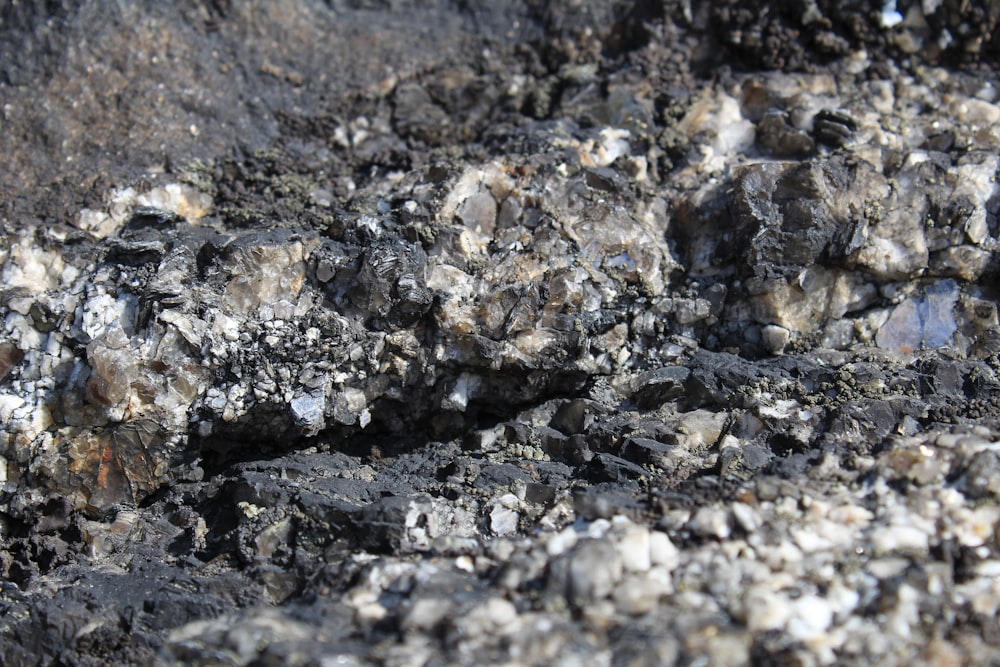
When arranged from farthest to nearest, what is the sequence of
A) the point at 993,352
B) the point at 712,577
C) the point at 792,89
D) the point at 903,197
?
the point at 792,89 < the point at 903,197 < the point at 993,352 < the point at 712,577

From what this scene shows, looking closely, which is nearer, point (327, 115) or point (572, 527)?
point (572, 527)

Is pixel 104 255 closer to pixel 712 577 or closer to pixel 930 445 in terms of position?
pixel 712 577

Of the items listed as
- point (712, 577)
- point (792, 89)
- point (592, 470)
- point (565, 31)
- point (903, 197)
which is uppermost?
point (565, 31)

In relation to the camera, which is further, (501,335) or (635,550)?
(501,335)

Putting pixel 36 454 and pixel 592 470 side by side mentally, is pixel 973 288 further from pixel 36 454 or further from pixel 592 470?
pixel 36 454

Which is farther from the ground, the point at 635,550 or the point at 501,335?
the point at 501,335

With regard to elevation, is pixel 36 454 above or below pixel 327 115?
below

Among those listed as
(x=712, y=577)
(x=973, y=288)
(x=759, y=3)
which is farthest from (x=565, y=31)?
(x=712, y=577)

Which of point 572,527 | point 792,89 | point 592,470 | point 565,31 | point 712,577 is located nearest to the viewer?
point 712,577
